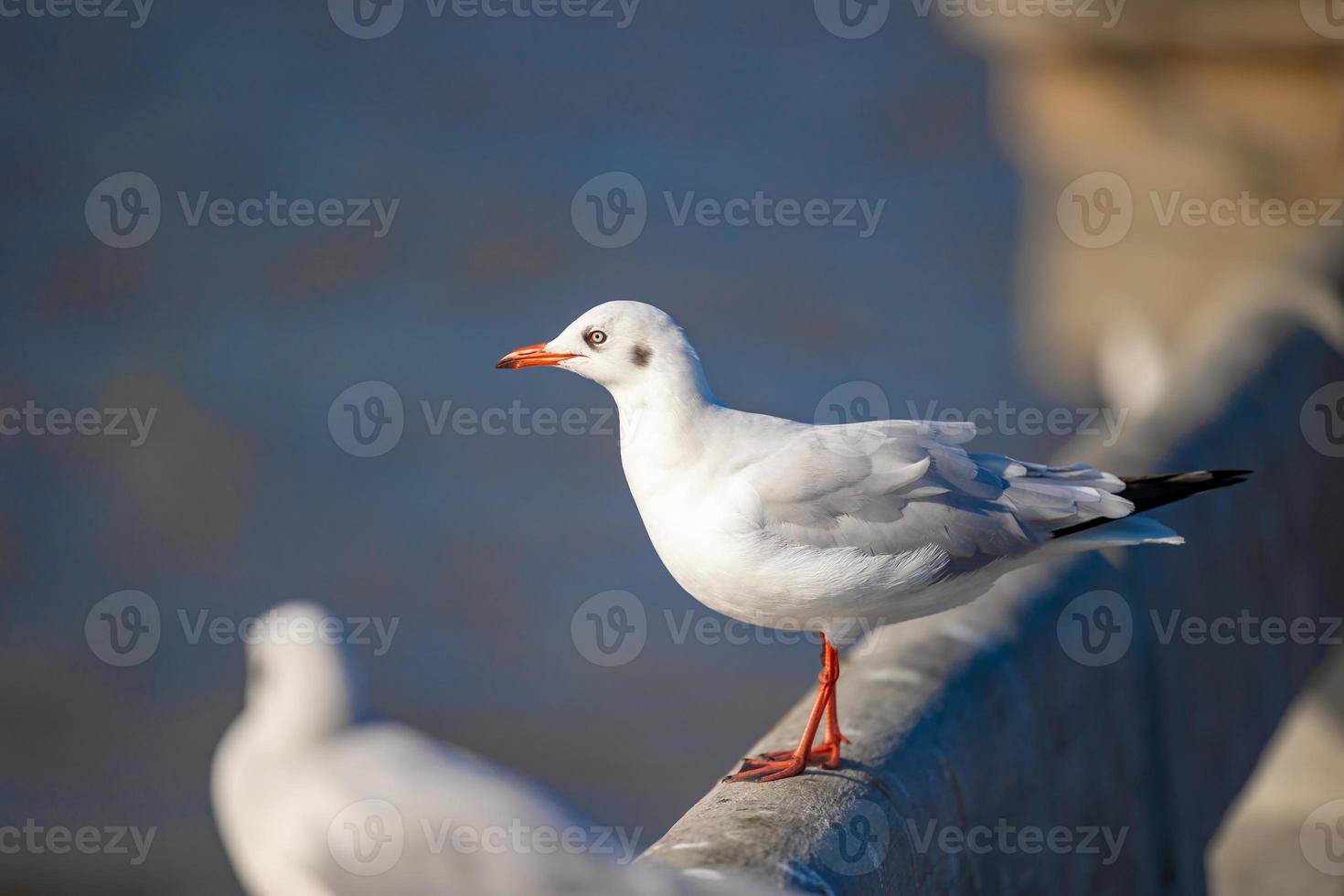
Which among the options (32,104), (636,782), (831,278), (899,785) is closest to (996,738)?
(899,785)

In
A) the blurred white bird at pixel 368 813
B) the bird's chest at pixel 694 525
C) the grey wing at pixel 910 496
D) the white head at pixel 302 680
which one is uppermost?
the grey wing at pixel 910 496

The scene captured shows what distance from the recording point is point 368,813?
253 cm

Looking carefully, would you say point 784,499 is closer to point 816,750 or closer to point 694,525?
point 694,525

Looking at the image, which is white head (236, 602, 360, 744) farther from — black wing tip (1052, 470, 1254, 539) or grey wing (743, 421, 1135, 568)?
black wing tip (1052, 470, 1254, 539)

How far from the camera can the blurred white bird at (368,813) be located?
2.17 meters

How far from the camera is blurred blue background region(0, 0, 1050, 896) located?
832 cm

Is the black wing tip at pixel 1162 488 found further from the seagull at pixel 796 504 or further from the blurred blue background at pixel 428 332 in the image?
the blurred blue background at pixel 428 332

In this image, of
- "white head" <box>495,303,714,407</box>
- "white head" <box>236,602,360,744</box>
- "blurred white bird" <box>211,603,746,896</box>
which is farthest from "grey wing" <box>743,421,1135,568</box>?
"white head" <box>236,602,360,744</box>

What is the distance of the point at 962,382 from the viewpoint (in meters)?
12.0

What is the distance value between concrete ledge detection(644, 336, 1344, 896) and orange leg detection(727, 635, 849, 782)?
0.04 m

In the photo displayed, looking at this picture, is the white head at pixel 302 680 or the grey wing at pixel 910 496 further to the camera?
the white head at pixel 302 680

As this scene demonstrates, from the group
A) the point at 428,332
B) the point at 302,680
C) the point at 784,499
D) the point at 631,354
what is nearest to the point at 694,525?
the point at 784,499

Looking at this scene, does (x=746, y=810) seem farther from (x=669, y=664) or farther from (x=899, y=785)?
(x=669, y=664)

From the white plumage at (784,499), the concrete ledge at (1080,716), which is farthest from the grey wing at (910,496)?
the concrete ledge at (1080,716)
